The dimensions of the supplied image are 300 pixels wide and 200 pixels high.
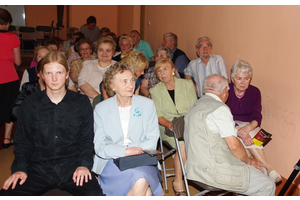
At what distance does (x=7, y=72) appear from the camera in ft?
12.7

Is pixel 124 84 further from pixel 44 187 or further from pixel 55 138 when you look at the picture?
pixel 44 187

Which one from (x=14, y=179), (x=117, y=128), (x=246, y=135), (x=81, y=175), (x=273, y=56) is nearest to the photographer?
(x=14, y=179)

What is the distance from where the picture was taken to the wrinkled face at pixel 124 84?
2.37 meters

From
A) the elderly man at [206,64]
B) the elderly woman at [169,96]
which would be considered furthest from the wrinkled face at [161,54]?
the elderly woman at [169,96]

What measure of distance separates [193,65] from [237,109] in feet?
4.09

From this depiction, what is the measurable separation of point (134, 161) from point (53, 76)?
0.90 metres

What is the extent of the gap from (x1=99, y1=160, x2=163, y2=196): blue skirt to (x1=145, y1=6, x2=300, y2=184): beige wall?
157 cm

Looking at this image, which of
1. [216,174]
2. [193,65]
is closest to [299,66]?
[216,174]

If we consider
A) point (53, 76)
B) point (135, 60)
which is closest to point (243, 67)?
point (135, 60)

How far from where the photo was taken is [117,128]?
7.68 ft

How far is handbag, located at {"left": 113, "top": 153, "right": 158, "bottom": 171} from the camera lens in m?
2.11

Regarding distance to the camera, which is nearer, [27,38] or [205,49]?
[205,49]

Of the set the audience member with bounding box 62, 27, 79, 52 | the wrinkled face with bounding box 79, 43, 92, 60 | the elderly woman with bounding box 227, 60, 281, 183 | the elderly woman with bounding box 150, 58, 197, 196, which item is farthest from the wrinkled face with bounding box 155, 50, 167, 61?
the audience member with bounding box 62, 27, 79, 52
